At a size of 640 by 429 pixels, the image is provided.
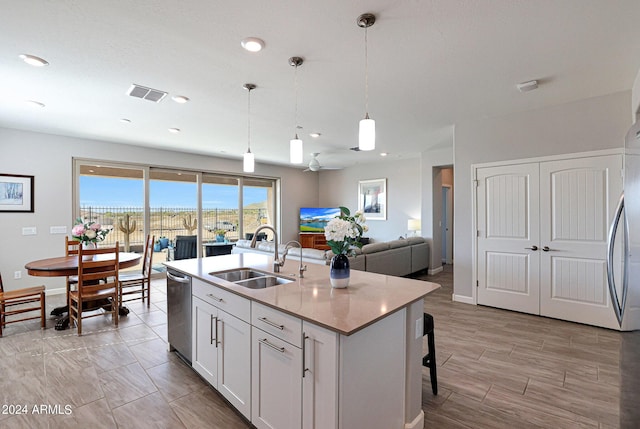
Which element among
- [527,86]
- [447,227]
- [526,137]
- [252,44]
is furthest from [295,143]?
[447,227]

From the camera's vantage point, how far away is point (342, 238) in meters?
1.92

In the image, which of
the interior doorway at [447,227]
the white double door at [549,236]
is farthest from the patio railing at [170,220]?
the white double door at [549,236]

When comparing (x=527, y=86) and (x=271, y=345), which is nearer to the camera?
(x=271, y=345)

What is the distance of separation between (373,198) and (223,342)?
6.62 meters

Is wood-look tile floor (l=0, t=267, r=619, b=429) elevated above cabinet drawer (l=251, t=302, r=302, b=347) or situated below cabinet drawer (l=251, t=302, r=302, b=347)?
below

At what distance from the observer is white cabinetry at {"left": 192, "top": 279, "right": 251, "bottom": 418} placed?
1.89 meters

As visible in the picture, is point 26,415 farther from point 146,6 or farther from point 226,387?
point 146,6

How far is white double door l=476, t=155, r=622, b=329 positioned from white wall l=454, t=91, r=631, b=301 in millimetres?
161

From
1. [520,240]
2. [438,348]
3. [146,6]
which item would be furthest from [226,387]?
[520,240]

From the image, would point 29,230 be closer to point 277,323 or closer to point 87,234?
point 87,234

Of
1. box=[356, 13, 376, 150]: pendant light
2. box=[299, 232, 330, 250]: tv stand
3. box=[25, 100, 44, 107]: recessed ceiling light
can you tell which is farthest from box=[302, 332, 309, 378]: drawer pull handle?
box=[299, 232, 330, 250]: tv stand

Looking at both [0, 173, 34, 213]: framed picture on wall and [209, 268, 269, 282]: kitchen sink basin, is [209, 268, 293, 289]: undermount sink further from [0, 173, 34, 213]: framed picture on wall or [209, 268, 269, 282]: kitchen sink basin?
[0, 173, 34, 213]: framed picture on wall

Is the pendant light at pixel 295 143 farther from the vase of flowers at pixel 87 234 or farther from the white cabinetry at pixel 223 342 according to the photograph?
the vase of flowers at pixel 87 234

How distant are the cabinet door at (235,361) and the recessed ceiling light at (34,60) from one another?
8.80 feet
